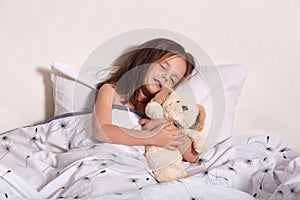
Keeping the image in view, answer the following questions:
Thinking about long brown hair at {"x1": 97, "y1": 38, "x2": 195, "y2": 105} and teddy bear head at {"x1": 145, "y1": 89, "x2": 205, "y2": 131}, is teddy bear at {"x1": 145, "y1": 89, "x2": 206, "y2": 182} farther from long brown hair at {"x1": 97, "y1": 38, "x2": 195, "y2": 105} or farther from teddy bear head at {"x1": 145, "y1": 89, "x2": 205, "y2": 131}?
long brown hair at {"x1": 97, "y1": 38, "x2": 195, "y2": 105}

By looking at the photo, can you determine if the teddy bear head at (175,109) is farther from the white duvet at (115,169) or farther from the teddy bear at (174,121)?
the white duvet at (115,169)

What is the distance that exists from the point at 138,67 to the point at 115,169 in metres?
0.36

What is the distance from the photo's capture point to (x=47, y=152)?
1458 mm

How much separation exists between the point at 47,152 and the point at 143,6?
2.02 ft

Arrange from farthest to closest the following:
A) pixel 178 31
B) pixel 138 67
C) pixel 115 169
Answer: pixel 178 31 → pixel 138 67 → pixel 115 169

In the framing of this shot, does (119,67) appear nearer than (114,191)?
No

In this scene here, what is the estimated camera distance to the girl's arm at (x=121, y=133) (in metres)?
1.36

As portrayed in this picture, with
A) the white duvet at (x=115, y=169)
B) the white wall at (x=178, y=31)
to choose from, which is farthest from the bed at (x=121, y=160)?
the white wall at (x=178, y=31)

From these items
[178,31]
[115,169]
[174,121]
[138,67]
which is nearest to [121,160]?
[115,169]

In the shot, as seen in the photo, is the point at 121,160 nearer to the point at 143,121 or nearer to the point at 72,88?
the point at 143,121

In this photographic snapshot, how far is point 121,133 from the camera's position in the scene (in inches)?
54.4

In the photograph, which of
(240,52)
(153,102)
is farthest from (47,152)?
(240,52)

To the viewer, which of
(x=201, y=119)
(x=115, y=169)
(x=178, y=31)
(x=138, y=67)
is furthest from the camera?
(x=178, y=31)

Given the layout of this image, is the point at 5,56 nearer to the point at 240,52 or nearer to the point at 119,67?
the point at 119,67
